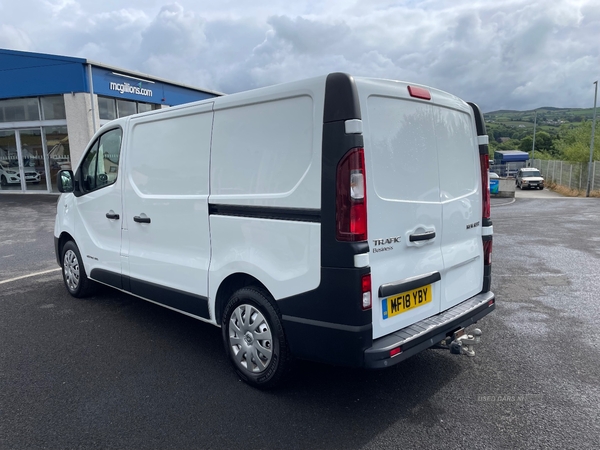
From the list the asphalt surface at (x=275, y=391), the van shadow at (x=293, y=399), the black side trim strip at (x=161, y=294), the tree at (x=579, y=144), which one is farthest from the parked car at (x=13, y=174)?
the tree at (x=579, y=144)

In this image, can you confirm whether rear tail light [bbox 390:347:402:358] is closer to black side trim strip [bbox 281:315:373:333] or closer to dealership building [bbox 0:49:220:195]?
black side trim strip [bbox 281:315:373:333]

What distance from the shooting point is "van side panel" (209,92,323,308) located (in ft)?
10.1

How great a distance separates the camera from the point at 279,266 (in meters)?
3.28

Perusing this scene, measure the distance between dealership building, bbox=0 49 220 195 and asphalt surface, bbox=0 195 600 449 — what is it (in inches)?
633

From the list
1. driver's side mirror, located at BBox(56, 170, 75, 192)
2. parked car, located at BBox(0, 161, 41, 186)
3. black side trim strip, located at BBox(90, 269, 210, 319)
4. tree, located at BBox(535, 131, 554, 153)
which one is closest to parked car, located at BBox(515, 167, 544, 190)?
parked car, located at BBox(0, 161, 41, 186)

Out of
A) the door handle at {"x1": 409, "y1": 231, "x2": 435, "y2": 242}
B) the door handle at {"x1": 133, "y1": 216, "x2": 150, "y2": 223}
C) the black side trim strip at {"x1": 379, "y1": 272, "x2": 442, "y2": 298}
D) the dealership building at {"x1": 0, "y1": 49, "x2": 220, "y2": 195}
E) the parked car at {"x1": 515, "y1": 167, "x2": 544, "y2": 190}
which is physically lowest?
the parked car at {"x1": 515, "y1": 167, "x2": 544, "y2": 190}

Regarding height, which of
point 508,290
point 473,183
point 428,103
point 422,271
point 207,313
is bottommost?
point 508,290

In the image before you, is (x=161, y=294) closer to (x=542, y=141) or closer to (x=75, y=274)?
(x=75, y=274)

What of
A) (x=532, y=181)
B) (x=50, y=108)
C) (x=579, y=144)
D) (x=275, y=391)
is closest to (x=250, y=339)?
(x=275, y=391)

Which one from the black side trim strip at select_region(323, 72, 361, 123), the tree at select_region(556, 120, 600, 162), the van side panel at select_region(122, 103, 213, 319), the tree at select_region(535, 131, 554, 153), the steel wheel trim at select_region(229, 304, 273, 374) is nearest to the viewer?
the black side trim strip at select_region(323, 72, 361, 123)

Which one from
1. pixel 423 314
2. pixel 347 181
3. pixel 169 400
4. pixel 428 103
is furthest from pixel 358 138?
pixel 169 400

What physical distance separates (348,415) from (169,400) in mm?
1276

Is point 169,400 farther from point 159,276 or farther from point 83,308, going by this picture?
point 83,308

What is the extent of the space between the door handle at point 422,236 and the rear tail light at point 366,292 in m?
0.52
